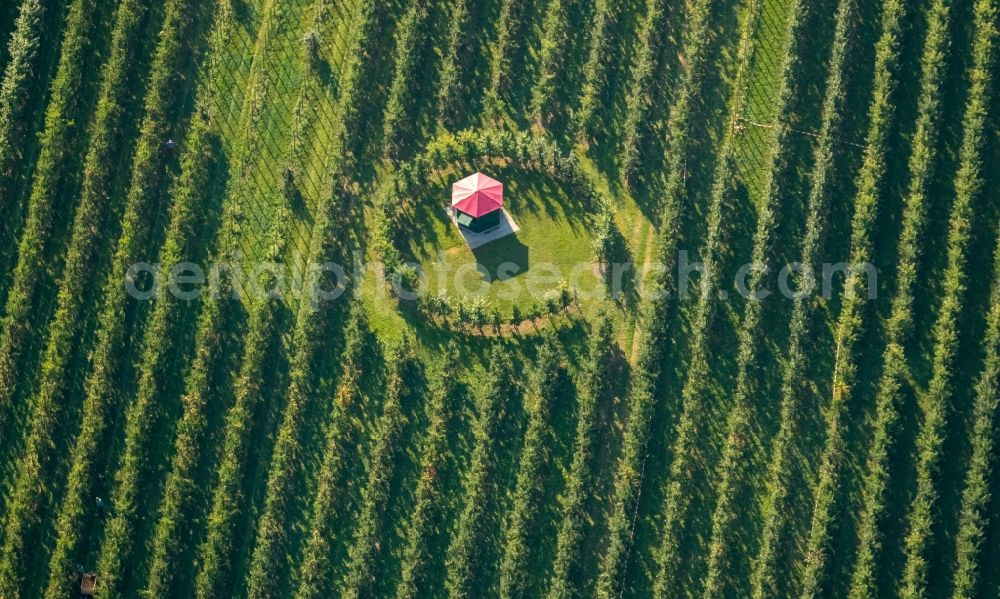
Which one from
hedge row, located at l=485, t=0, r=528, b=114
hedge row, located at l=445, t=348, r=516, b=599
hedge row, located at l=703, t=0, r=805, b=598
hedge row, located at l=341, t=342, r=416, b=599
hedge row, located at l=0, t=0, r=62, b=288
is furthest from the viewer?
hedge row, located at l=485, t=0, r=528, b=114

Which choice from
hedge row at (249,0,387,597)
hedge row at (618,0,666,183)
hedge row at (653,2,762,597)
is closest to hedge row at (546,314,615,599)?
hedge row at (653,2,762,597)

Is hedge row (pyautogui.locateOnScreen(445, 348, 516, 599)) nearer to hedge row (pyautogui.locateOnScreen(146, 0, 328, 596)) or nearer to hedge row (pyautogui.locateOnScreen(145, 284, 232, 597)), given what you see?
hedge row (pyautogui.locateOnScreen(146, 0, 328, 596))

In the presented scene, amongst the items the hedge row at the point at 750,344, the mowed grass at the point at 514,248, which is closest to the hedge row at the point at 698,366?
the hedge row at the point at 750,344

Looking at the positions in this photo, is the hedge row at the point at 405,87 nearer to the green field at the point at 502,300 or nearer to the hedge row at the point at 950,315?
the green field at the point at 502,300

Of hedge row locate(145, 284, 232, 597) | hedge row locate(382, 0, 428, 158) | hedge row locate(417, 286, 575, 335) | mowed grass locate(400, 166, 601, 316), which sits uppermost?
hedge row locate(382, 0, 428, 158)

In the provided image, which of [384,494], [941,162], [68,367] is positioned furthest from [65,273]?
[941,162]
